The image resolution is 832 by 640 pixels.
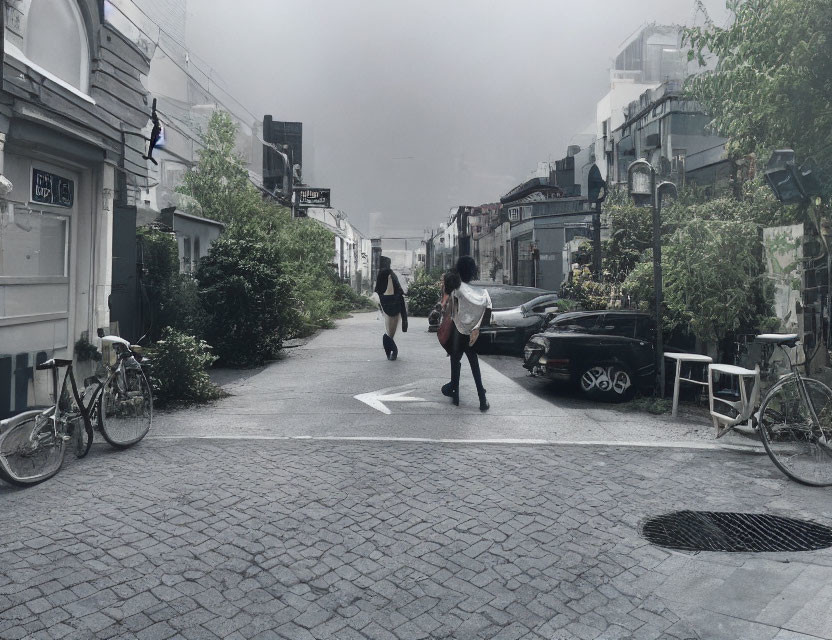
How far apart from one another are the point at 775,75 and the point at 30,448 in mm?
8043

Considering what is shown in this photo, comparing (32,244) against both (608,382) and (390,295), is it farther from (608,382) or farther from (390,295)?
(608,382)

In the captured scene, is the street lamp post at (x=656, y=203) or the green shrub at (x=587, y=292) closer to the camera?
the street lamp post at (x=656, y=203)

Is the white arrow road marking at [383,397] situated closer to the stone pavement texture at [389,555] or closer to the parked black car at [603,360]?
the parked black car at [603,360]

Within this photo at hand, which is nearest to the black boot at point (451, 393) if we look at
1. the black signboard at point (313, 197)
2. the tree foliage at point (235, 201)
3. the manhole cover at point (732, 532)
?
the manhole cover at point (732, 532)

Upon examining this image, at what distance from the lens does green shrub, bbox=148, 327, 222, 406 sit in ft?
29.8

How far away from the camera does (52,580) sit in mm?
3773

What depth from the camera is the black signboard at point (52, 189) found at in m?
7.95

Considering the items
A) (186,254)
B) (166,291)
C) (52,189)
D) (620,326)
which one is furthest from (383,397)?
(186,254)

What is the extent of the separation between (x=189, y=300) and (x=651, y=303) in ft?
25.7

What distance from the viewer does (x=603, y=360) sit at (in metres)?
10.2

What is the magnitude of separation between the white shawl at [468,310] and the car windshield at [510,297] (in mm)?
7592

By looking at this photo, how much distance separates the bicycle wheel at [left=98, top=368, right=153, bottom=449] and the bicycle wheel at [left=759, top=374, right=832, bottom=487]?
213 inches

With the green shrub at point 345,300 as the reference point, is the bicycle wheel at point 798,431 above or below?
below

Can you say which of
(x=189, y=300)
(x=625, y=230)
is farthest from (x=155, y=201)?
(x=625, y=230)
